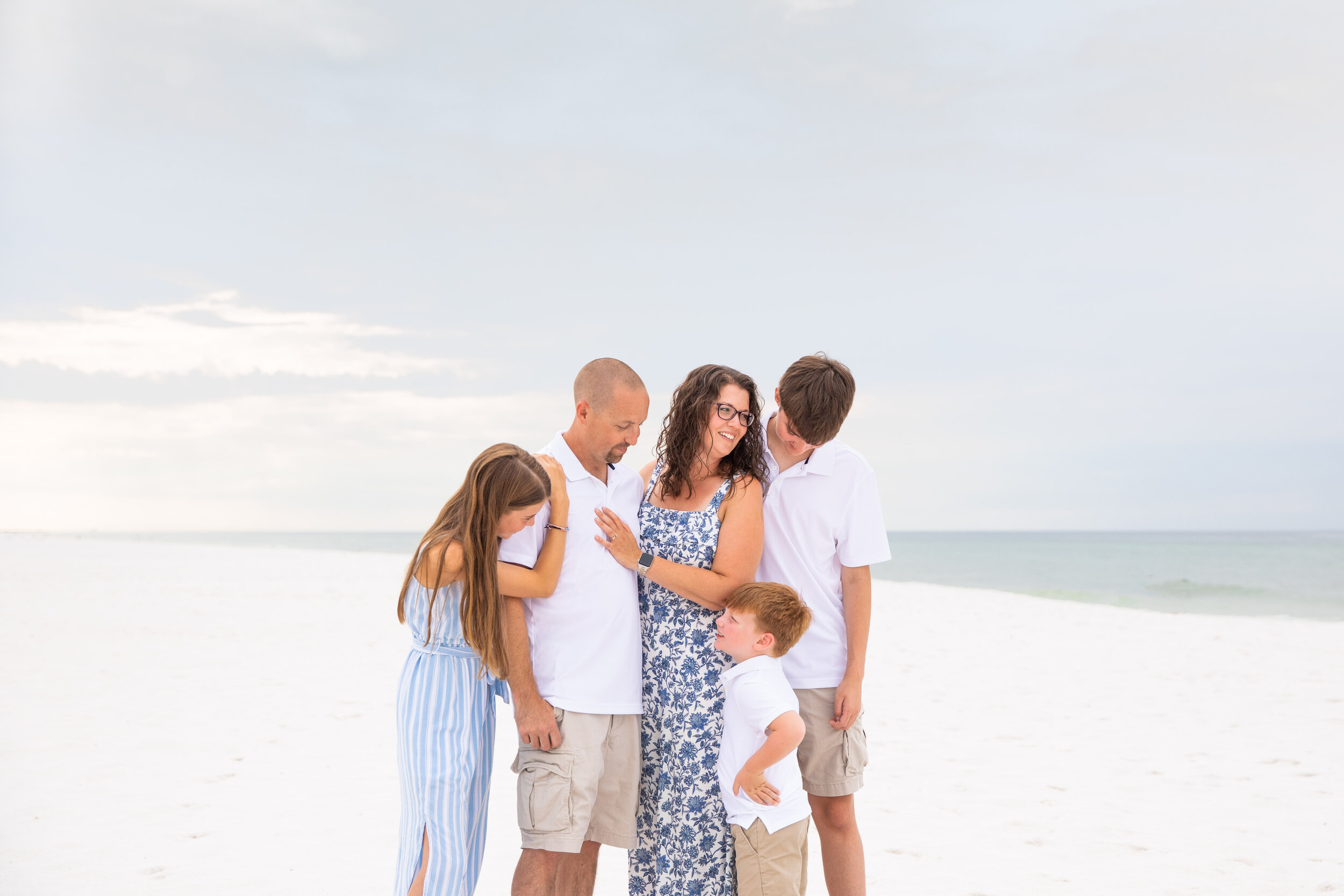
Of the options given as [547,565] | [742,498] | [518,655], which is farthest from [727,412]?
[518,655]

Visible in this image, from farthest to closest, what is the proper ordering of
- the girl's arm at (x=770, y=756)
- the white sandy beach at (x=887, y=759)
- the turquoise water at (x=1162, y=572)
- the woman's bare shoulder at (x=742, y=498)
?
the turquoise water at (x=1162, y=572) < the white sandy beach at (x=887, y=759) < the woman's bare shoulder at (x=742, y=498) < the girl's arm at (x=770, y=756)

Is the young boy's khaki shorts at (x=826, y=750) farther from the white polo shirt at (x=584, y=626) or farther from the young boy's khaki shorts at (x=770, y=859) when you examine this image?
the white polo shirt at (x=584, y=626)

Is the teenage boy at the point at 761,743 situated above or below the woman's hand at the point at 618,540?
below

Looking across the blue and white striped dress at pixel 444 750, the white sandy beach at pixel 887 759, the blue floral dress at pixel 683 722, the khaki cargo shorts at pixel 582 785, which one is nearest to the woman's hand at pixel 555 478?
the blue floral dress at pixel 683 722

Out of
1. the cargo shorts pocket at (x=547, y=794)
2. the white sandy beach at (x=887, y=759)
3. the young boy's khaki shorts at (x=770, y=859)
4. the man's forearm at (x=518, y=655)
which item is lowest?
the white sandy beach at (x=887, y=759)

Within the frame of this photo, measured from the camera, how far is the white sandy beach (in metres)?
4.31

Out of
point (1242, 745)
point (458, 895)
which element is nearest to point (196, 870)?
point (458, 895)

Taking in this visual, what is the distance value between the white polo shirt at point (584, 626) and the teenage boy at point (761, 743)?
306mm

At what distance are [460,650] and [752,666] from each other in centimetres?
91

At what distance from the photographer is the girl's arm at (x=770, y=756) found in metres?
2.59

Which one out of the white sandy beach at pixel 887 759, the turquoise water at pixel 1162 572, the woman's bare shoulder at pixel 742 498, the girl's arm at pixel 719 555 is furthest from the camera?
the turquoise water at pixel 1162 572

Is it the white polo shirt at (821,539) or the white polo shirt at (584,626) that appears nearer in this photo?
the white polo shirt at (584,626)

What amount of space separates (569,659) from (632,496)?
553 mm

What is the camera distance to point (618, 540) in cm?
274
